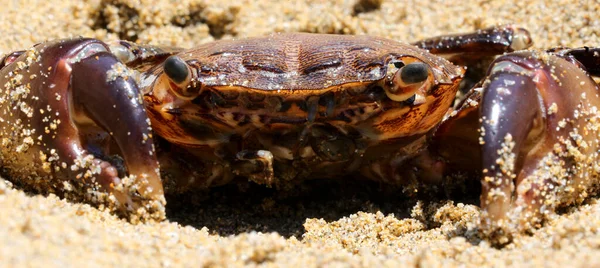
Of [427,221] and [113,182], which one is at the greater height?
[113,182]

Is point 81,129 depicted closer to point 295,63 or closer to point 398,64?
point 295,63

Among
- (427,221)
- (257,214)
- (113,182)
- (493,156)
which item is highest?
A: (493,156)

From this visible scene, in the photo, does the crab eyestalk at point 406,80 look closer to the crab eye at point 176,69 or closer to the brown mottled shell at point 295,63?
the brown mottled shell at point 295,63

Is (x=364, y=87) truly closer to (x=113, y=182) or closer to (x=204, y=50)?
(x=204, y=50)

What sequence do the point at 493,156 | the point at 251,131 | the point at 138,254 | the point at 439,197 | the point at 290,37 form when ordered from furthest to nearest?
the point at 439,197 → the point at 290,37 → the point at 251,131 → the point at 493,156 → the point at 138,254

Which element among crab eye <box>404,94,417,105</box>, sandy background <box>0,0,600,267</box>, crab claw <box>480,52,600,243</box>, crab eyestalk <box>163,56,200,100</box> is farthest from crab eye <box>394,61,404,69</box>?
crab eyestalk <box>163,56,200,100</box>

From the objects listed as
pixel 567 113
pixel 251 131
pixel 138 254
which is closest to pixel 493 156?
pixel 567 113

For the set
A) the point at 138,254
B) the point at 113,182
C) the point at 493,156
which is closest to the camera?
the point at 138,254

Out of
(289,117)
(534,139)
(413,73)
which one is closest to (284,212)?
(289,117)
